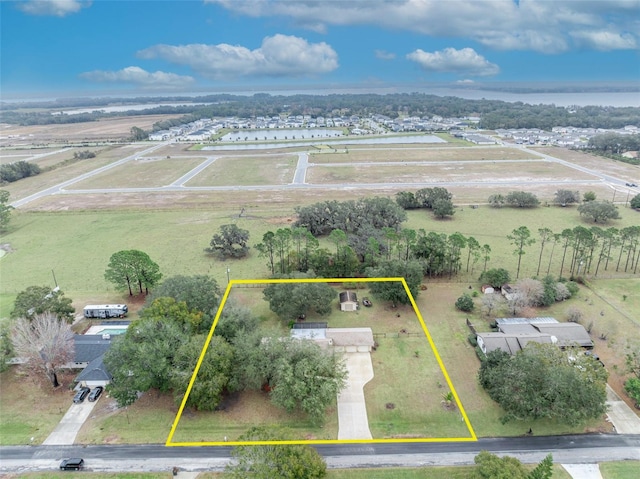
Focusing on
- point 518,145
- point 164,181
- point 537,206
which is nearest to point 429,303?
point 537,206

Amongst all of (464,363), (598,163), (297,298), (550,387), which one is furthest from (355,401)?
(598,163)

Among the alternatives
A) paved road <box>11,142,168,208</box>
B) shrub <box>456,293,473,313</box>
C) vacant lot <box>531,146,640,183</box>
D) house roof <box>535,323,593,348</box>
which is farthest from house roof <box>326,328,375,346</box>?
vacant lot <box>531,146,640,183</box>

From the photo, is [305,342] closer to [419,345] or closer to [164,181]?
[419,345]

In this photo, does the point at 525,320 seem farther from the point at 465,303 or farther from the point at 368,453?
the point at 368,453

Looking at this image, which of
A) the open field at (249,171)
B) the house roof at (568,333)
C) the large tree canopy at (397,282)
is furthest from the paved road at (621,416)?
the open field at (249,171)

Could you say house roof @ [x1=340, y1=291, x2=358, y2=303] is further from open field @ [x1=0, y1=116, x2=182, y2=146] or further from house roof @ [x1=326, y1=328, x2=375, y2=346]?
open field @ [x1=0, y1=116, x2=182, y2=146]
